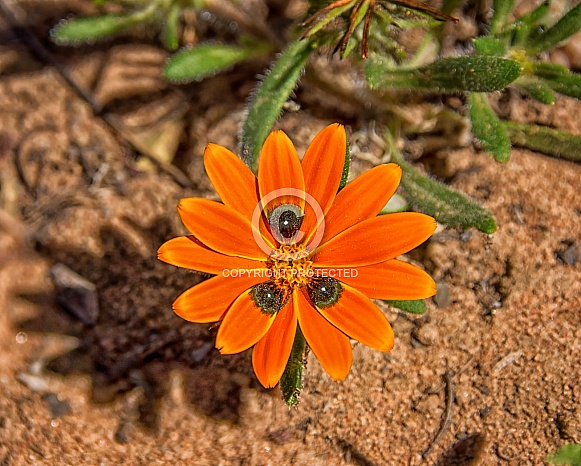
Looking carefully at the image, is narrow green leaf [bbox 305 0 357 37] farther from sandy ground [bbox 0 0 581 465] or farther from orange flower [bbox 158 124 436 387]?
sandy ground [bbox 0 0 581 465]

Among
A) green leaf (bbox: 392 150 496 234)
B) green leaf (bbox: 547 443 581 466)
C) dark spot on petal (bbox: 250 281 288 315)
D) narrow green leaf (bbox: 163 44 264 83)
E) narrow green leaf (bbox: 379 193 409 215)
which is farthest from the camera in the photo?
narrow green leaf (bbox: 163 44 264 83)

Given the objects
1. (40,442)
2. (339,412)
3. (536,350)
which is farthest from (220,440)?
(536,350)

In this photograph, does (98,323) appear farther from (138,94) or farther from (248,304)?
(138,94)

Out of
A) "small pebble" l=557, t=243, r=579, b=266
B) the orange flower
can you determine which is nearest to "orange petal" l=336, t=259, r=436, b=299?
the orange flower

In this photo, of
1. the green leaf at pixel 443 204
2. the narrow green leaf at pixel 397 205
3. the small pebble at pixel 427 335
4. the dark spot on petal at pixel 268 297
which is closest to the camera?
the dark spot on petal at pixel 268 297

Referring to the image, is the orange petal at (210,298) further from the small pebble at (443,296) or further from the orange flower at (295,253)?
the small pebble at (443,296)

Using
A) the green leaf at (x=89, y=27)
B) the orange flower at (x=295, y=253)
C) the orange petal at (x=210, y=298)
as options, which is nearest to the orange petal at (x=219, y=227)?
the orange flower at (x=295, y=253)
